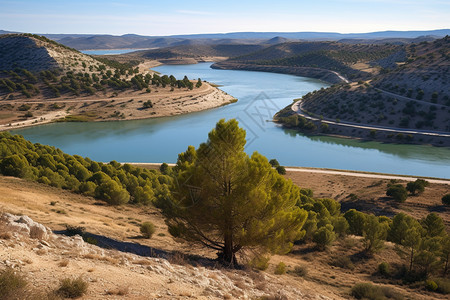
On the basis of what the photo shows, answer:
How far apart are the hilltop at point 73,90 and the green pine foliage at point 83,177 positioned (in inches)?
1732

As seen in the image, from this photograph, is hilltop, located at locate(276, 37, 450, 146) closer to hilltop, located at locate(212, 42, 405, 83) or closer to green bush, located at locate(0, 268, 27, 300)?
hilltop, located at locate(212, 42, 405, 83)

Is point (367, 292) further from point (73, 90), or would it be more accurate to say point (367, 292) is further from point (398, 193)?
point (73, 90)

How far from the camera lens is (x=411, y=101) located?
70938 mm

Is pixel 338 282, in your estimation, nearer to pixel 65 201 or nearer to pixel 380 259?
pixel 380 259

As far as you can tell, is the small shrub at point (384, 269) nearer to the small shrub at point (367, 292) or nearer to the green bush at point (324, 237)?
the green bush at point (324, 237)

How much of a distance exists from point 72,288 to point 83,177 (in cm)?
1993

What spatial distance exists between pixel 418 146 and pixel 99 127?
59.7 m

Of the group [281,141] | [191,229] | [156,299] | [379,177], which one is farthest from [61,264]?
[281,141]

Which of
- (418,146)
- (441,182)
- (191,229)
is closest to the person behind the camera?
(191,229)

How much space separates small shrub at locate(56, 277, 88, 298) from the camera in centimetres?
802

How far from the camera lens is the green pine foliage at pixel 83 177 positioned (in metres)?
23.1

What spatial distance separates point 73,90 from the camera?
272 feet

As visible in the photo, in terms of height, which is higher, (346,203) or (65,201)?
(65,201)

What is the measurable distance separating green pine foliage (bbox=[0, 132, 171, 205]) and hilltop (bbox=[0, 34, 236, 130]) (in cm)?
4399
